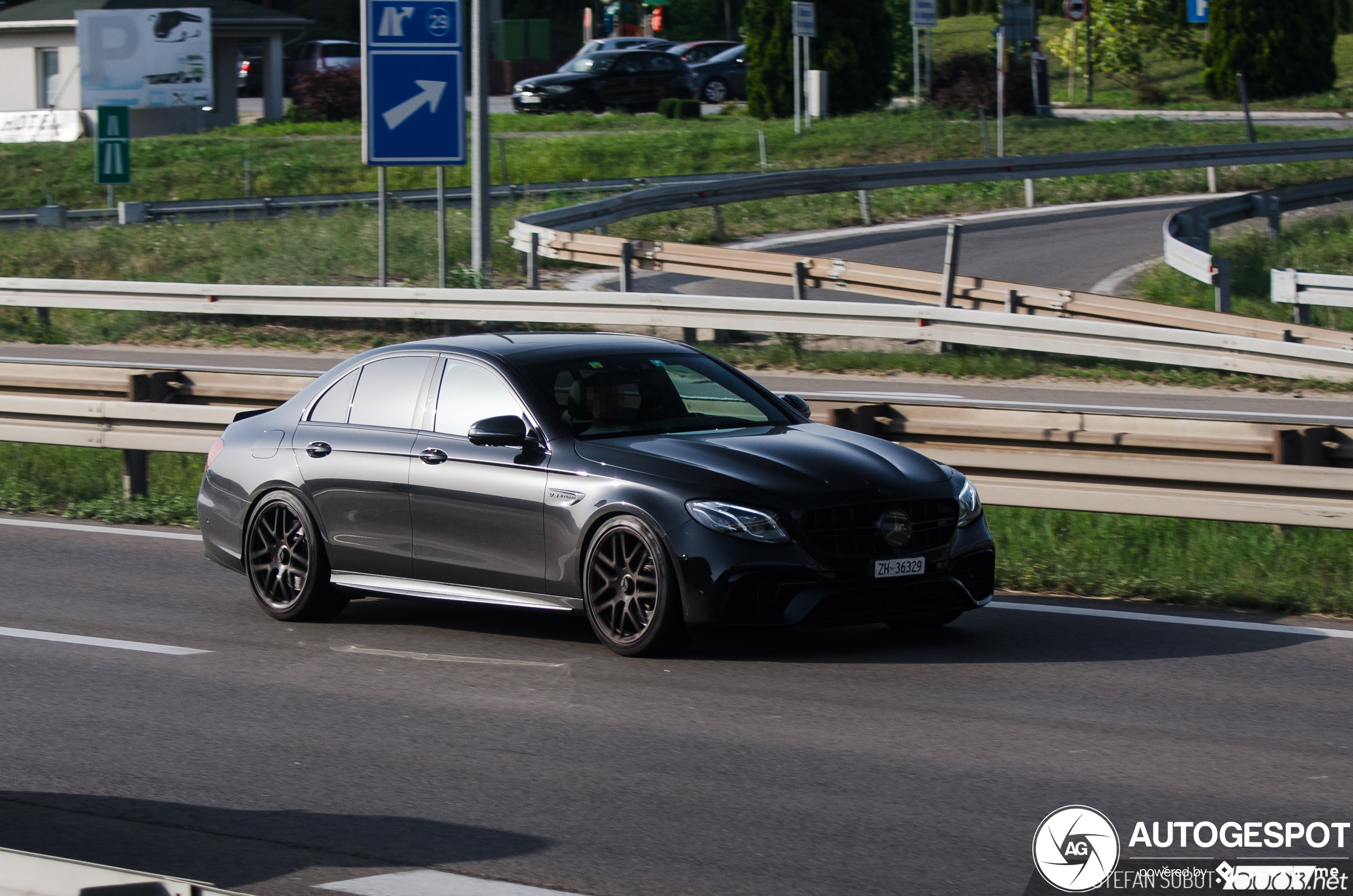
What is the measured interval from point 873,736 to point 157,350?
1761 cm

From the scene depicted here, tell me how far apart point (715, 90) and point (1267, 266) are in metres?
35.0

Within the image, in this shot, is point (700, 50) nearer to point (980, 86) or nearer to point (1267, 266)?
point (980, 86)

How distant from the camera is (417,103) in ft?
66.9

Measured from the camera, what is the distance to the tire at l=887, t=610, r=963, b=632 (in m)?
8.54

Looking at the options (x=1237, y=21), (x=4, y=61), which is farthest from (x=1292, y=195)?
(x=4, y=61)

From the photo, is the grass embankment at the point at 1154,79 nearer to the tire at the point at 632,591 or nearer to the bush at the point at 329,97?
the bush at the point at 329,97

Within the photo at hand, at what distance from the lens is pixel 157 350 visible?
22766 mm

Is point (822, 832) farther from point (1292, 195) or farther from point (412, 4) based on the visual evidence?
point (1292, 195)

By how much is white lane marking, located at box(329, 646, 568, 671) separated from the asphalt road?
32 millimetres

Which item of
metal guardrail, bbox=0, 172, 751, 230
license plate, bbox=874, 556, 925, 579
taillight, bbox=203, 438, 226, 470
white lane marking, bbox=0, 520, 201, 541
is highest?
metal guardrail, bbox=0, 172, 751, 230

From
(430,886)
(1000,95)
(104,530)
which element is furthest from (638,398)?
(1000,95)

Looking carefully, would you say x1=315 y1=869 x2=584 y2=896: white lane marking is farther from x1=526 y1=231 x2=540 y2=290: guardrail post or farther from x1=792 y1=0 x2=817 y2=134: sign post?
x1=792 y1=0 x2=817 y2=134: sign post

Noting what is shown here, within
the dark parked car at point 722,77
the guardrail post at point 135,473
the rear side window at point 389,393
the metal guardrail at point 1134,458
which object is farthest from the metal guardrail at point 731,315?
the dark parked car at point 722,77

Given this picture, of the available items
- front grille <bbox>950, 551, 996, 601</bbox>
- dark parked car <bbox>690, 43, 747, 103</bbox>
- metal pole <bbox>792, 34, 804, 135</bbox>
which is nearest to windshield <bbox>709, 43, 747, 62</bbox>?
dark parked car <bbox>690, 43, 747, 103</bbox>
